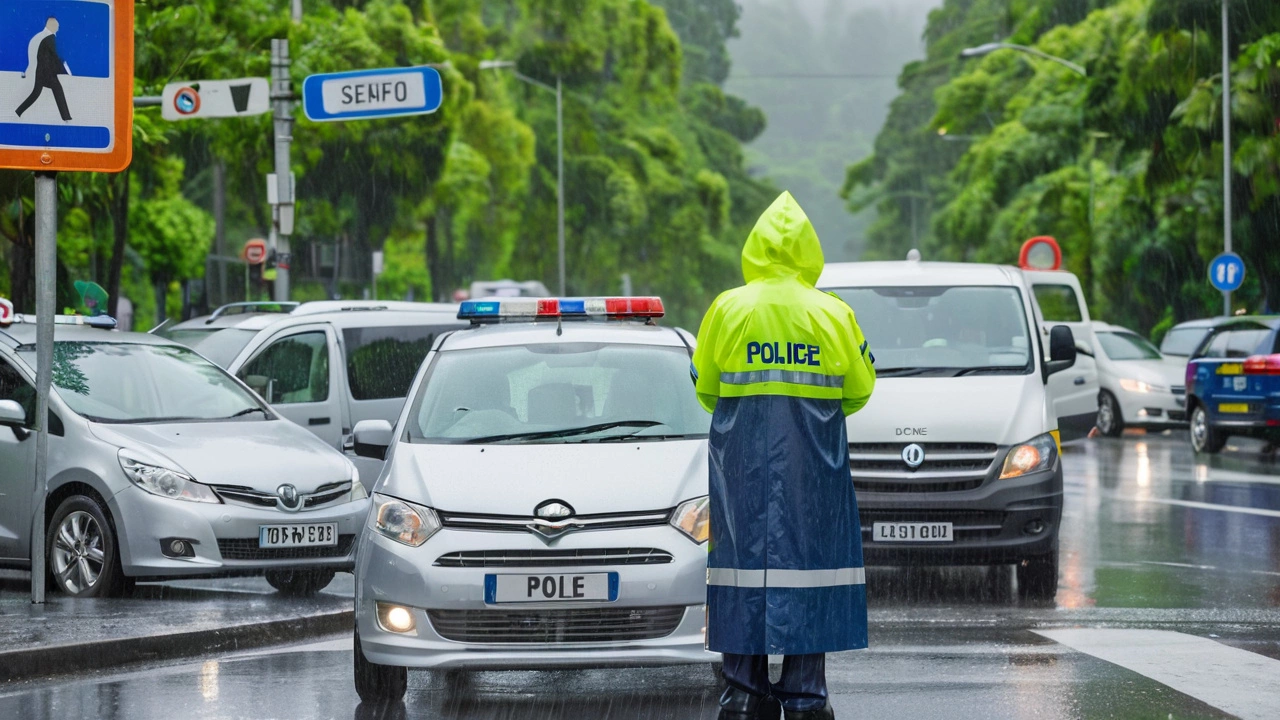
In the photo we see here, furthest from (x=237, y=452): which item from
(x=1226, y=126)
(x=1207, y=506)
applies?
(x=1226, y=126)

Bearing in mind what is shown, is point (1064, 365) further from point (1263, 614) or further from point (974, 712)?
point (974, 712)

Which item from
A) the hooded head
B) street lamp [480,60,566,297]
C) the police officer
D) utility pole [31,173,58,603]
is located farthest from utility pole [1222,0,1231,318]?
street lamp [480,60,566,297]

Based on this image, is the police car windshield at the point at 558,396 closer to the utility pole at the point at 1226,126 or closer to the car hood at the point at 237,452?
the car hood at the point at 237,452

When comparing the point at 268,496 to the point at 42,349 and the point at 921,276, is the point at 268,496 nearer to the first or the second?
the point at 42,349

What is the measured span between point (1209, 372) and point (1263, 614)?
12379mm

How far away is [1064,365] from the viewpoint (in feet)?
35.0

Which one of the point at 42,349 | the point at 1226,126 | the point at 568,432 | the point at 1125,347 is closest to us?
the point at 568,432

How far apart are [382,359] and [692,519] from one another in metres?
6.64

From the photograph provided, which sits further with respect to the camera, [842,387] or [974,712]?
[974,712]

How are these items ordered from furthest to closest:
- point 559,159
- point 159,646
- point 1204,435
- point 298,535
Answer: point 559,159 < point 1204,435 < point 298,535 < point 159,646

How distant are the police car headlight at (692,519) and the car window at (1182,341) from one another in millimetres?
20445

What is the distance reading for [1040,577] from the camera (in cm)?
1010

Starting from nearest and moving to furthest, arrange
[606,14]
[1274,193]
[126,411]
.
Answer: [126,411] < [1274,193] < [606,14]

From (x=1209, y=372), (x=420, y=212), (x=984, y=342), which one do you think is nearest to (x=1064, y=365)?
(x=984, y=342)
